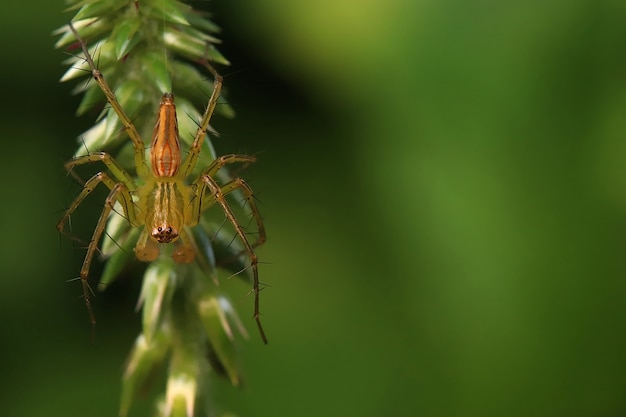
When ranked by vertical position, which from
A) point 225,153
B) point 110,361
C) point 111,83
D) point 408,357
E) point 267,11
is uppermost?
point 267,11

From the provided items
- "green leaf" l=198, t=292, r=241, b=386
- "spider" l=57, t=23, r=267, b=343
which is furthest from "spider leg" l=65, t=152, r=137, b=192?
"green leaf" l=198, t=292, r=241, b=386

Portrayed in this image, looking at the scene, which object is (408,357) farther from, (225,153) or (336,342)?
(225,153)

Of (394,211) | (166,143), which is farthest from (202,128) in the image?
(394,211)

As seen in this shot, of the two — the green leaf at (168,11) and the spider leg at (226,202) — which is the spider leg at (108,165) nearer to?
the spider leg at (226,202)

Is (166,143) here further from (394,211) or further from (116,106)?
(394,211)

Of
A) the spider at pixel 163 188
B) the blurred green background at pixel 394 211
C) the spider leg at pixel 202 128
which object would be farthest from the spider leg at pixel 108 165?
the blurred green background at pixel 394 211

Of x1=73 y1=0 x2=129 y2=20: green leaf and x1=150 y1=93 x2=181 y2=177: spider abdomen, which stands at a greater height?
x1=73 y1=0 x2=129 y2=20: green leaf

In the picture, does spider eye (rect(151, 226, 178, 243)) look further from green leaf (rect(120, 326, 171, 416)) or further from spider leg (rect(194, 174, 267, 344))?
green leaf (rect(120, 326, 171, 416))

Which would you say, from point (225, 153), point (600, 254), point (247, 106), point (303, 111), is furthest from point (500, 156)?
point (225, 153)
